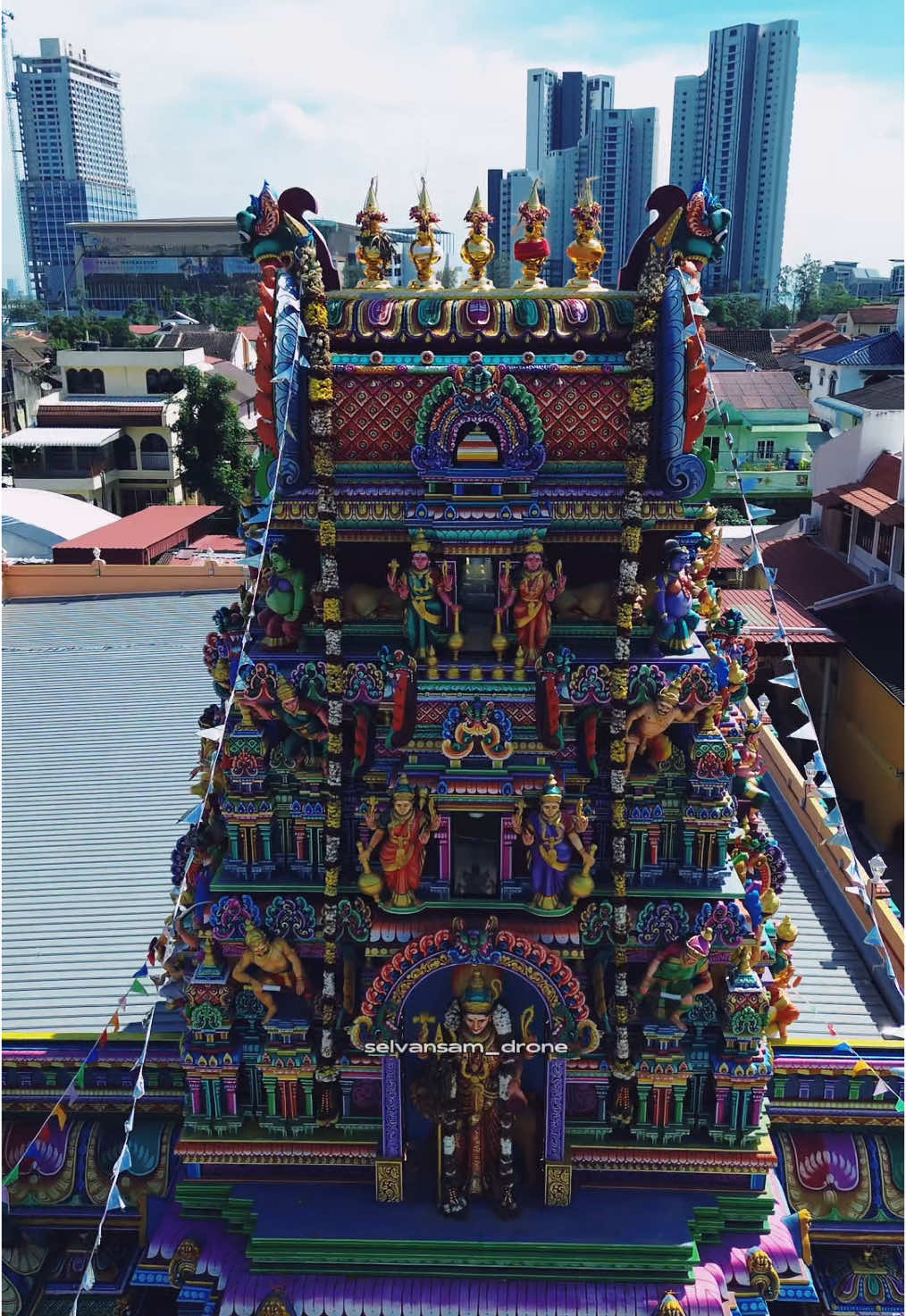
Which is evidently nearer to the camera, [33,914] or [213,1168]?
[213,1168]

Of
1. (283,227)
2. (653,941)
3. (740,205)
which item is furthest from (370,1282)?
(740,205)

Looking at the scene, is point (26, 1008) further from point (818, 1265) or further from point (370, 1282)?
point (818, 1265)

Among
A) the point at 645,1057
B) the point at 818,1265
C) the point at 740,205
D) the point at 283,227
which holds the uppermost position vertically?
the point at 740,205

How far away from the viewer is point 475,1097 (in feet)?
32.6

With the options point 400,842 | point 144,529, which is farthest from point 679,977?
point 144,529

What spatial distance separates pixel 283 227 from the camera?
380 inches

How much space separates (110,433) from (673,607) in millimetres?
42196

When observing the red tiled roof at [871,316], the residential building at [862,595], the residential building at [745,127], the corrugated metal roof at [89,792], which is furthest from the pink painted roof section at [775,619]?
the residential building at [745,127]

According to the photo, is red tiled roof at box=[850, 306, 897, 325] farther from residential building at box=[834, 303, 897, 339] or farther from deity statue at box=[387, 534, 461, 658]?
deity statue at box=[387, 534, 461, 658]

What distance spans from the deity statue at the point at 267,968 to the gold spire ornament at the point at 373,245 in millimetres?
6669

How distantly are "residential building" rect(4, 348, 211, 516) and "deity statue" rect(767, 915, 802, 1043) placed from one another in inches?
1636

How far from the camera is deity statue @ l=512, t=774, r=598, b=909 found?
945 cm

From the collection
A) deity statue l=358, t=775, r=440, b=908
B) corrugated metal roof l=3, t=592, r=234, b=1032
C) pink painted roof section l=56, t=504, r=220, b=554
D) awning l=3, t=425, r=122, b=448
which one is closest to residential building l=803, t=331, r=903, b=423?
pink painted roof section l=56, t=504, r=220, b=554

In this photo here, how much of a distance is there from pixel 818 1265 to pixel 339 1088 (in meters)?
5.67
